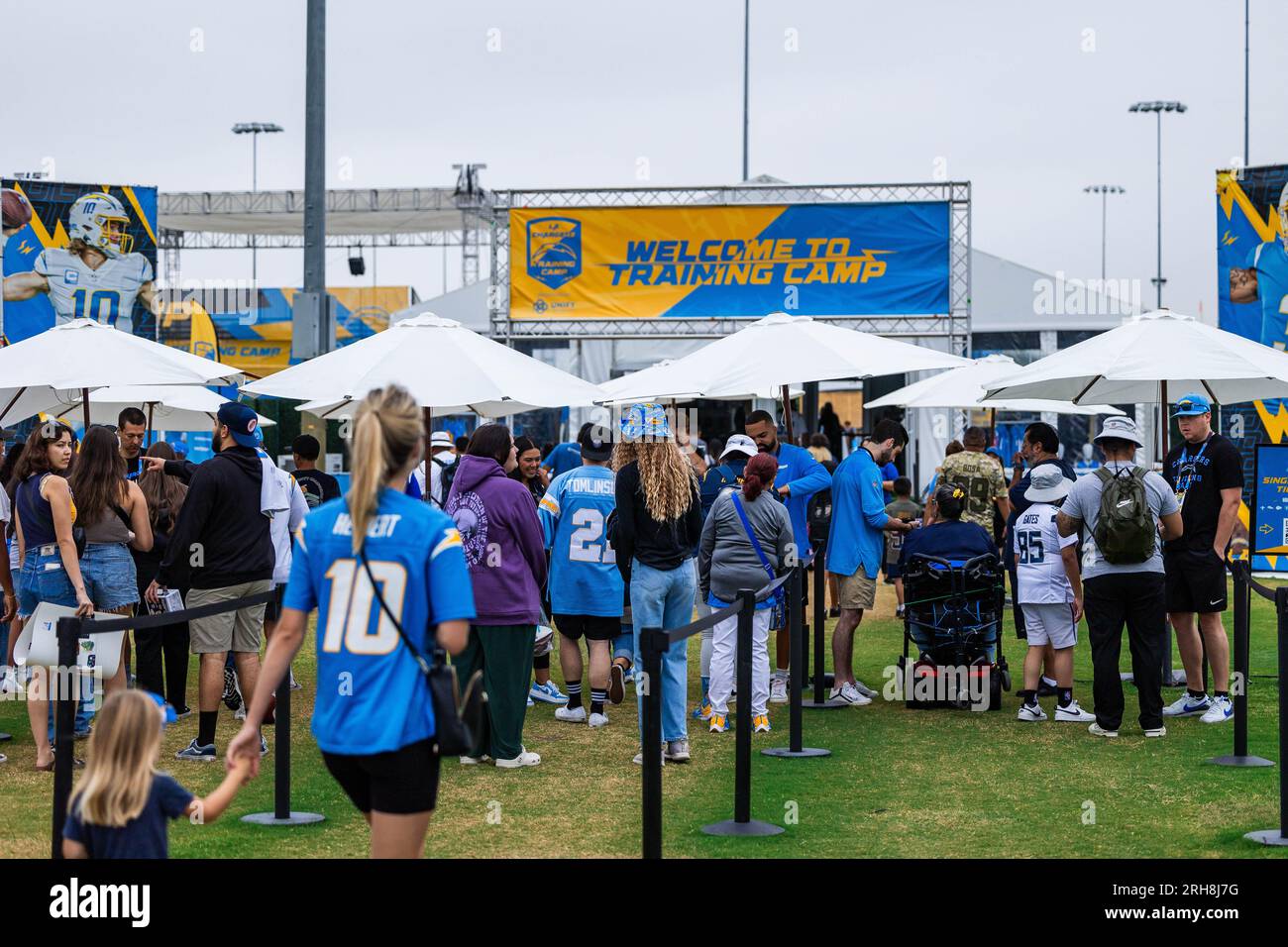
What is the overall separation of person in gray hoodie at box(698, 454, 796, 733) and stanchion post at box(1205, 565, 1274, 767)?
2.65 meters

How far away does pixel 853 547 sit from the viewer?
1094 cm

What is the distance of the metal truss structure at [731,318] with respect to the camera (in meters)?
21.9

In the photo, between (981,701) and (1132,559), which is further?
(981,701)

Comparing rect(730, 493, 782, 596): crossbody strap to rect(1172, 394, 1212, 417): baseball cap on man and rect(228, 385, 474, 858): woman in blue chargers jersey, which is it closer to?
rect(1172, 394, 1212, 417): baseball cap on man

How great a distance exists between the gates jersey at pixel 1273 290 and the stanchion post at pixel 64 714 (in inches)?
651

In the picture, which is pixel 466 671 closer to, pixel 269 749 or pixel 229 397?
pixel 269 749

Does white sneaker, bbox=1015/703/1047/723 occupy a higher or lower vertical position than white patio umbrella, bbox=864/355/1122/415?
lower

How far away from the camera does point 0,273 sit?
60.9ft

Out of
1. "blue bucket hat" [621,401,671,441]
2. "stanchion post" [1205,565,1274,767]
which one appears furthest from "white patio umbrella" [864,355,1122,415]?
"blue bucket hat" [621,401,671,441]

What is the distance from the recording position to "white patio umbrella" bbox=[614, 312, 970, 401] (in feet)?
35.5

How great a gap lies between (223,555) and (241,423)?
2.54ft

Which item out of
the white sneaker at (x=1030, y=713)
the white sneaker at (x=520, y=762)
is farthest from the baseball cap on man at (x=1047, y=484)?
the white sneaker at (x=520, y=762)

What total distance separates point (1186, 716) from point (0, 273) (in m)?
14.8
